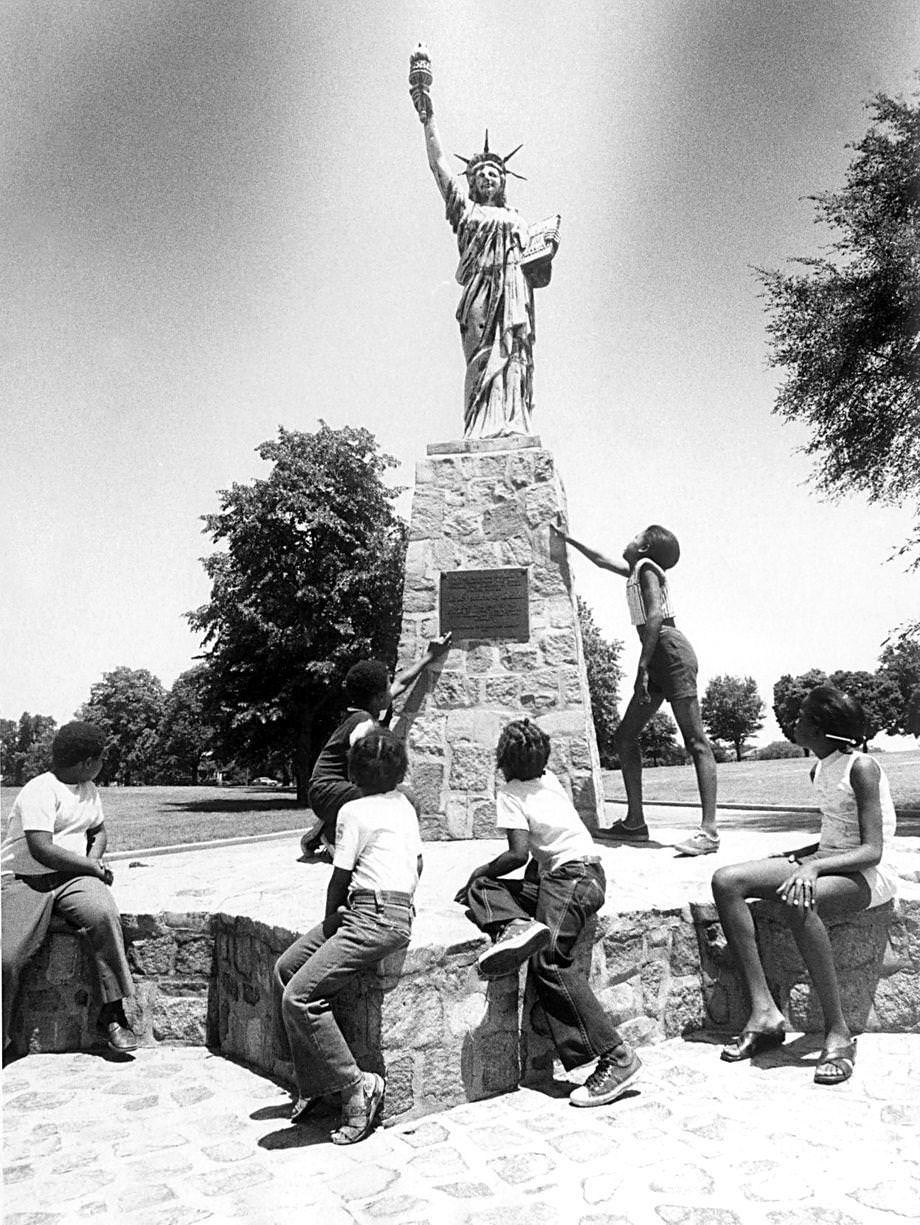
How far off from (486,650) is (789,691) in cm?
5846

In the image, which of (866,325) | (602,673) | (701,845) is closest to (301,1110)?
(701,845)

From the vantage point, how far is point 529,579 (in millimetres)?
6582

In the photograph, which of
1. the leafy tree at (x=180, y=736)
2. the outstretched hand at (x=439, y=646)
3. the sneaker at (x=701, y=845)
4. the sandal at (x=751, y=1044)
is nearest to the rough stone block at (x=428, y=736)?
the outstretched hand at (x=439, y=646)

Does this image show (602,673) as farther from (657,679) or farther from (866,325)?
(657,679)

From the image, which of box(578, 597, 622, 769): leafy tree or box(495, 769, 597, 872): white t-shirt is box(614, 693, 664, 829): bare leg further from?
box(578, 597, 622, 769): leafy tree

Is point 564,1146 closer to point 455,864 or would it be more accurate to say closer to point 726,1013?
point 726,1013

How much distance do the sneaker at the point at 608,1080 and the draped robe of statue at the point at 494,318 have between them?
5106 mm

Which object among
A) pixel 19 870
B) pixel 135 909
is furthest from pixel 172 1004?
pixel 19 870

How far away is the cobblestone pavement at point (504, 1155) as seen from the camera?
7.91ft

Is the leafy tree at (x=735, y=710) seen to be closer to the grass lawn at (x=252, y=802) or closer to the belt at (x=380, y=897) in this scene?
the grass lawn at (x=252, y=802)

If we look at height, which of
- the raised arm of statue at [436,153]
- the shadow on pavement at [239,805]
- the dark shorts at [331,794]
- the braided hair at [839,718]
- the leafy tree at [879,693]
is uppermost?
the raised arm of statue at [436,153]

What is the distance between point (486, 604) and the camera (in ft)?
21.6

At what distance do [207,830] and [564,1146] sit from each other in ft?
37.7

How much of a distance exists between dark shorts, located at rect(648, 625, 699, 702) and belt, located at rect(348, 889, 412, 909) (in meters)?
2.98
